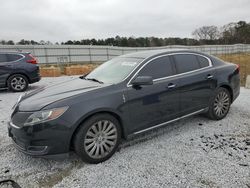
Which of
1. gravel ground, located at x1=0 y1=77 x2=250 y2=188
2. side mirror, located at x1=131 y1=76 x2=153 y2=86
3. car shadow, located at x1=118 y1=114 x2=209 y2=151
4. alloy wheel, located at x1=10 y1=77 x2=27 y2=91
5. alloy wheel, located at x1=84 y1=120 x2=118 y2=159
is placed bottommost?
gravel ground, located at x1=0 y1=77 x2=250 y2=188

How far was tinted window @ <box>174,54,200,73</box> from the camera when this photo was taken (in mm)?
4029

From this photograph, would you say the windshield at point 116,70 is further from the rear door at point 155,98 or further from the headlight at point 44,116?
the headlight at point 44,116

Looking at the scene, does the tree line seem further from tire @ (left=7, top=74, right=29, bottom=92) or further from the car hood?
the car hood

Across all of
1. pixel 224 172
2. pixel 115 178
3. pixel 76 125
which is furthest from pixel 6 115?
pixel 224 172

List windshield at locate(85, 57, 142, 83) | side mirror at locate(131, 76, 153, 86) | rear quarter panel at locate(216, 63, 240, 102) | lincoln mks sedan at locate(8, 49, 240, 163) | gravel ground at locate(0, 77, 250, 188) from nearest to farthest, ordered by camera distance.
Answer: gravel ground at locate(0, 77, 250, 188)
lincoln mks sedan at locate(8, 49, 240, 163)
side mirror at locate(131, 76, 153, 86)
windshield at locate(85, 57, 142, 83)
rear quarter panel at locate(216, 63, 240, 102)

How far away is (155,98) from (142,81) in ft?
1.39

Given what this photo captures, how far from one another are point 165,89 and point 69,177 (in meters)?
1.97

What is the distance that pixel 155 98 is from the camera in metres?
3.55

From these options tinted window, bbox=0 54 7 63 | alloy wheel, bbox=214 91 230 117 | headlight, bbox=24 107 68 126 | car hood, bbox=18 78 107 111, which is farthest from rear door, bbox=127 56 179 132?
tinted window, bbox=0 54 7 63

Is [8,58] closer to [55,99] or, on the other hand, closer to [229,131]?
[55,99]

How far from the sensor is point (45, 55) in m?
24.0

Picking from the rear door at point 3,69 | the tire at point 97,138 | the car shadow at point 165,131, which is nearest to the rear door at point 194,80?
the car shadow at point 165,131

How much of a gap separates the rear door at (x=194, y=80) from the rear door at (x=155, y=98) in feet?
0.59

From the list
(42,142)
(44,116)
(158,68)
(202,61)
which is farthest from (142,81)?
(202,61)
